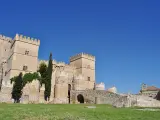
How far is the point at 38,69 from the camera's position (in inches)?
2344

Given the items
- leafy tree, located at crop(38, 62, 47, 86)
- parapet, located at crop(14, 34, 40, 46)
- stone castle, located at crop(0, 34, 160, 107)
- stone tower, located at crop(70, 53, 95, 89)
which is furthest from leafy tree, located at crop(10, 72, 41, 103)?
stone tower, located at crop(70, 53, 95, 89)

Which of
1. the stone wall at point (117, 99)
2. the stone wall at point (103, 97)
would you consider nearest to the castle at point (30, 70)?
the stone wall at point (103, 97)

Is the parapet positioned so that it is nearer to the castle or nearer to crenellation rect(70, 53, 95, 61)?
the castle

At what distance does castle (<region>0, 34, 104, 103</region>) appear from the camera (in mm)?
49406

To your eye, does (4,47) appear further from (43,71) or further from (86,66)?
(86,66)

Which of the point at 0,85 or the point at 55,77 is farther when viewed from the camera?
the point at 55,77

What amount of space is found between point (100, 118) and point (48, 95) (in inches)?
1390

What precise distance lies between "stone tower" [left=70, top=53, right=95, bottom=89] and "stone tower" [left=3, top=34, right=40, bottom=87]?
1497cm

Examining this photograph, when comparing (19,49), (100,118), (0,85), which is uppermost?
(19,49)

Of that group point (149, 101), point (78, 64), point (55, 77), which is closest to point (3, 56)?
point (55, 77)

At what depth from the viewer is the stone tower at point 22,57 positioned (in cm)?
5419

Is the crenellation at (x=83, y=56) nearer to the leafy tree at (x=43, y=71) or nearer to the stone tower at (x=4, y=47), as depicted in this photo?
the leafy tree at (x=43, y=71)

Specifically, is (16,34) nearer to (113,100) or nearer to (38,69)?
(38,69)

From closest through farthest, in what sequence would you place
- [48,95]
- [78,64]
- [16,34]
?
1. [48,95]
2. [16,34]
3. [78,64]
